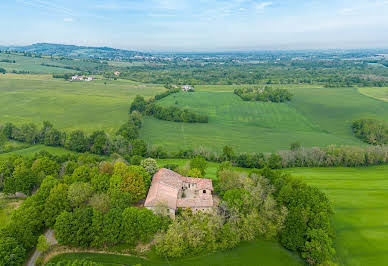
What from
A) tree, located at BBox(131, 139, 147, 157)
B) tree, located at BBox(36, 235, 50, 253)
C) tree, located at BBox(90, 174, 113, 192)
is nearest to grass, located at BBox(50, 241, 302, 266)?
tree, located at BBox(36, 235, 50, 253)

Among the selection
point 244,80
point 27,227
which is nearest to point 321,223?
point 27,227

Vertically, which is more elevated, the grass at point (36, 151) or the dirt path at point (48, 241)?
the grass at point (36, 151)

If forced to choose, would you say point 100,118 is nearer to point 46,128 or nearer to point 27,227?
point 46,128

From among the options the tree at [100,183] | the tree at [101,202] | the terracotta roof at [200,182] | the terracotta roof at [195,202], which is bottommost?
the terracotta roof at [195,202]

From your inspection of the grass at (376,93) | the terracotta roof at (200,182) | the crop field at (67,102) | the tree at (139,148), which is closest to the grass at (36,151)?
the crop field at (67,102)

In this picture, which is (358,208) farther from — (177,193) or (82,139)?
(82,139)

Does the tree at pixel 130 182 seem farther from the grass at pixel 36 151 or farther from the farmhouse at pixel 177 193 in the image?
the grass at pixel 36 151
